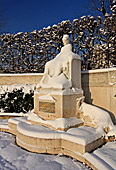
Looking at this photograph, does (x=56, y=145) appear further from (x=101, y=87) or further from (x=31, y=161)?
(x=101, y=87)

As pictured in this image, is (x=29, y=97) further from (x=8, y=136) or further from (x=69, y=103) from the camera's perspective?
(x=69, y=103)

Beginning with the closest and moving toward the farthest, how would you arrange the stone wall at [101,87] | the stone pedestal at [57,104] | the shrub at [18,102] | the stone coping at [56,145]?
the stone coping at [56,145] < the stone pedestal at [57,104] < the stone wall at [101,87] < the shrub at [18,102]

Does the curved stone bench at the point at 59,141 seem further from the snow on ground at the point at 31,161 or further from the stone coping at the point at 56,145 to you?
the snow on ground at the point at 31,161

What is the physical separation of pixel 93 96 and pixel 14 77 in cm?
557

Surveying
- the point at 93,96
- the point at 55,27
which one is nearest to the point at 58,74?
the point at 93,96

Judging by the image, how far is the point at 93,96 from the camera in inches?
213

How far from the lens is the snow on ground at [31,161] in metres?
2.89

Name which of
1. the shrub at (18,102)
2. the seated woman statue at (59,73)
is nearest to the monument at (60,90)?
the seated woman statue at (59,73)

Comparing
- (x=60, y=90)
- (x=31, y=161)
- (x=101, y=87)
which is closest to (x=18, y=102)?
(x=60, y=90)

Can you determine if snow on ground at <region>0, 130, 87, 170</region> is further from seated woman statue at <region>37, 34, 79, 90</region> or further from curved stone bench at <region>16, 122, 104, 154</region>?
seated woman statue at <region>37, 34, 79, 90</region>

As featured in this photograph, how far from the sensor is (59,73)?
480 cm

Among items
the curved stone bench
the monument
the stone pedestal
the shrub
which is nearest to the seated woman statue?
the monument

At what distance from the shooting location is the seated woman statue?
4.52 meters

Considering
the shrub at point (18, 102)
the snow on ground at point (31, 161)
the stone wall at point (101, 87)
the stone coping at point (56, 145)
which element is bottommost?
the snow on ground at point (31, 161)
